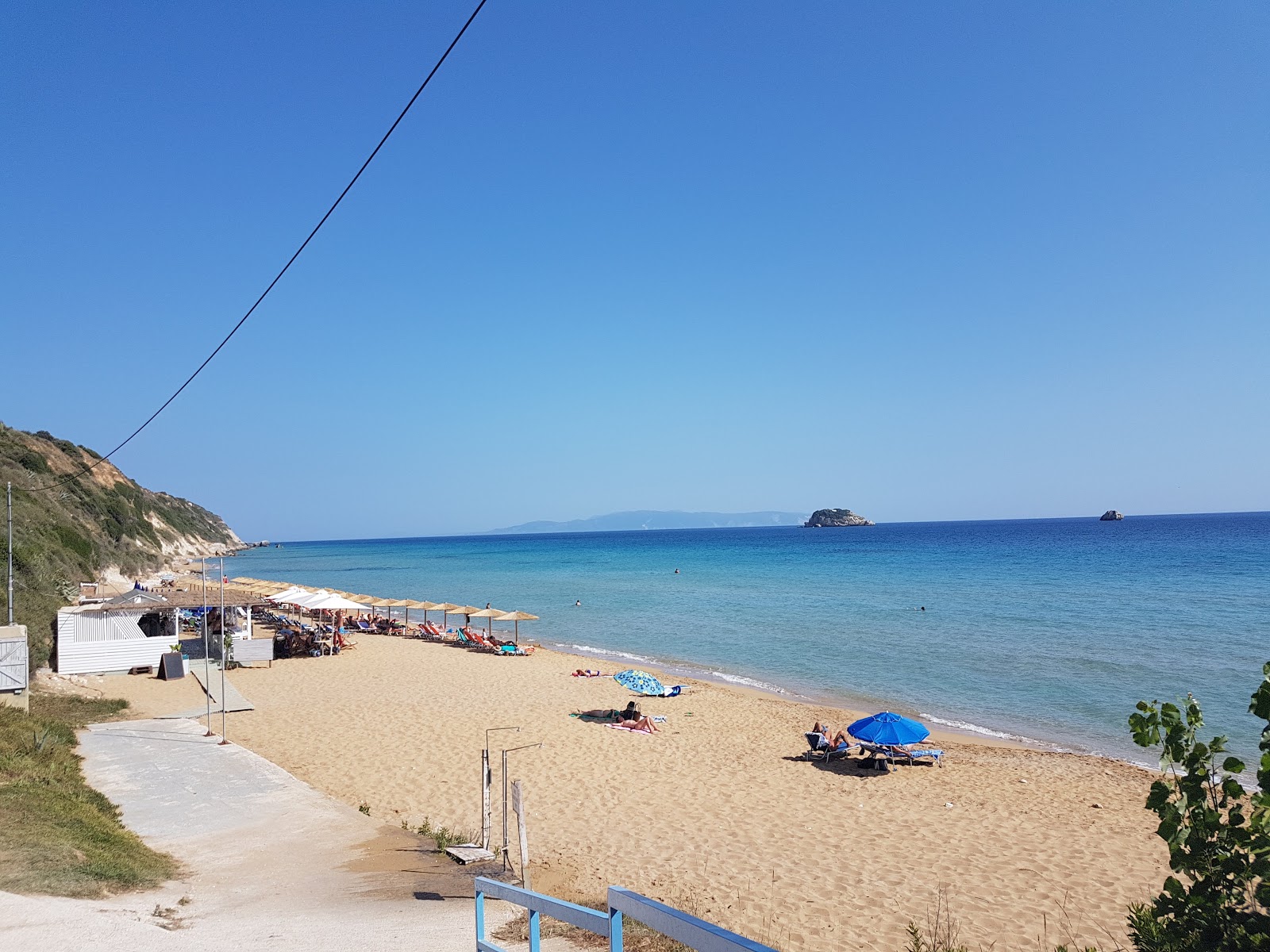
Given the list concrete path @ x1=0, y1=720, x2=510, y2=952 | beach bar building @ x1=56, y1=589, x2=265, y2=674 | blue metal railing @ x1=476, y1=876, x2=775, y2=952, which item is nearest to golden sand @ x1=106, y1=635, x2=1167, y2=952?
concrete path @ x1=0, y1=720, x2=510, y2=952

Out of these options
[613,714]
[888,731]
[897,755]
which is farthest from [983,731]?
[613,714]

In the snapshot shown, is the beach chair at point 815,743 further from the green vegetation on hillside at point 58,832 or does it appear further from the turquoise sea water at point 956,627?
the green vegetation on hillside at point 58,832

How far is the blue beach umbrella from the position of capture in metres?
13.6

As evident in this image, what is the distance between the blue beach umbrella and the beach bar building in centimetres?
1677

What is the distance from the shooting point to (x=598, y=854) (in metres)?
9.16

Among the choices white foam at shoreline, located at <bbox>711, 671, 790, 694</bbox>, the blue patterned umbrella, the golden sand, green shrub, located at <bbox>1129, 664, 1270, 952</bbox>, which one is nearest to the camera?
green shrub, located at <bbox>1129, 664, 1270, 952</bbox>

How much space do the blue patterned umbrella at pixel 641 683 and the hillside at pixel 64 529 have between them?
43.8 ft

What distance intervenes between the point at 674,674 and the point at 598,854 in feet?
53.0

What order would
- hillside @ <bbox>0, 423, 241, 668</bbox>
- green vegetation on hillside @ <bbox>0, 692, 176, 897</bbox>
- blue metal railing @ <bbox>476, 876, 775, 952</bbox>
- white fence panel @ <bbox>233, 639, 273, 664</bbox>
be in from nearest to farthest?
blue metal railing @ <bbox>476, 876, 775, 952</bbox>
green vegetation on hillside @ <bbox>0, 692, 176, 897</bbox>
white fence panel @ <bbox>233, 639, 273, 664</bbox>
hillside @ <bbox>0, 423, 241, 668</bbox>

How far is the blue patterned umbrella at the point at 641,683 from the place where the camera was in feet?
61.5

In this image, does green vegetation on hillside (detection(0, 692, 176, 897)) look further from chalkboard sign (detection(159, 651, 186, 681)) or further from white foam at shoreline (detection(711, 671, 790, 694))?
white foam at shoreline (detection(711, 671, 790, 694))

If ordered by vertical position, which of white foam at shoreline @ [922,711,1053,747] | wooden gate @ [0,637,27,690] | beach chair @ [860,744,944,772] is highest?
wooden gate @ [0,637,27,690]

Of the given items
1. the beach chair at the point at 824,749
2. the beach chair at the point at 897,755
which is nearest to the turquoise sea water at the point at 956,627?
the beach chair at the point at 897,755

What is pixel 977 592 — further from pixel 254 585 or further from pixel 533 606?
pixel 254 585
